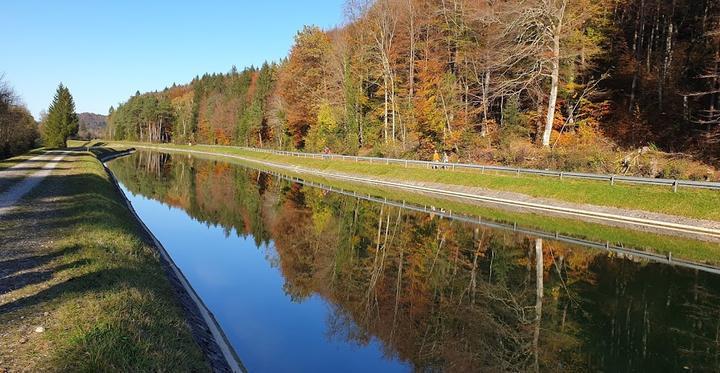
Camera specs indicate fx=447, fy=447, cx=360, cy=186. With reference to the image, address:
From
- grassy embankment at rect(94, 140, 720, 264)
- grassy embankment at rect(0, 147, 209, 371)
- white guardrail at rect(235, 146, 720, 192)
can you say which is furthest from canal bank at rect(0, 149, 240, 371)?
white guardrail at rect(235, 146, 720, 192)

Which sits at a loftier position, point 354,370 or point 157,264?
point 157,264

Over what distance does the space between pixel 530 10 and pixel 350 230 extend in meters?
20.3

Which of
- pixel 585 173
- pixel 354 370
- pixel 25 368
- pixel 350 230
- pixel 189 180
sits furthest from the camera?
pixel 189 180

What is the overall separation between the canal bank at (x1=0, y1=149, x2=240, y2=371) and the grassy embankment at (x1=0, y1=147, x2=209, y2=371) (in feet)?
0.05

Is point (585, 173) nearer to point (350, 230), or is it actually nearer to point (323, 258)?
point (350, 230)

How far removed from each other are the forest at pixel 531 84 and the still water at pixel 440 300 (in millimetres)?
14064

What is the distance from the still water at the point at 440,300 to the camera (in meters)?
9.05

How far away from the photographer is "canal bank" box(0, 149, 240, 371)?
5.89 m

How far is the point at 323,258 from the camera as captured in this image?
17.1 meters

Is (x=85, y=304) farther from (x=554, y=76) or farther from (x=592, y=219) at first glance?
Answer: (x=554, y=76)

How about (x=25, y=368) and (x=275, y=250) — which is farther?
(x=275, y=250)

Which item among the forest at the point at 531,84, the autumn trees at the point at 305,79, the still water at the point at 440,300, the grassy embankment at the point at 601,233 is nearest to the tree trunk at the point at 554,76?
the forest at the point at 531,84

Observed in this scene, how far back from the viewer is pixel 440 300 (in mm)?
12164

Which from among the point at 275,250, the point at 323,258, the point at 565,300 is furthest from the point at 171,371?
the point at 275,250
